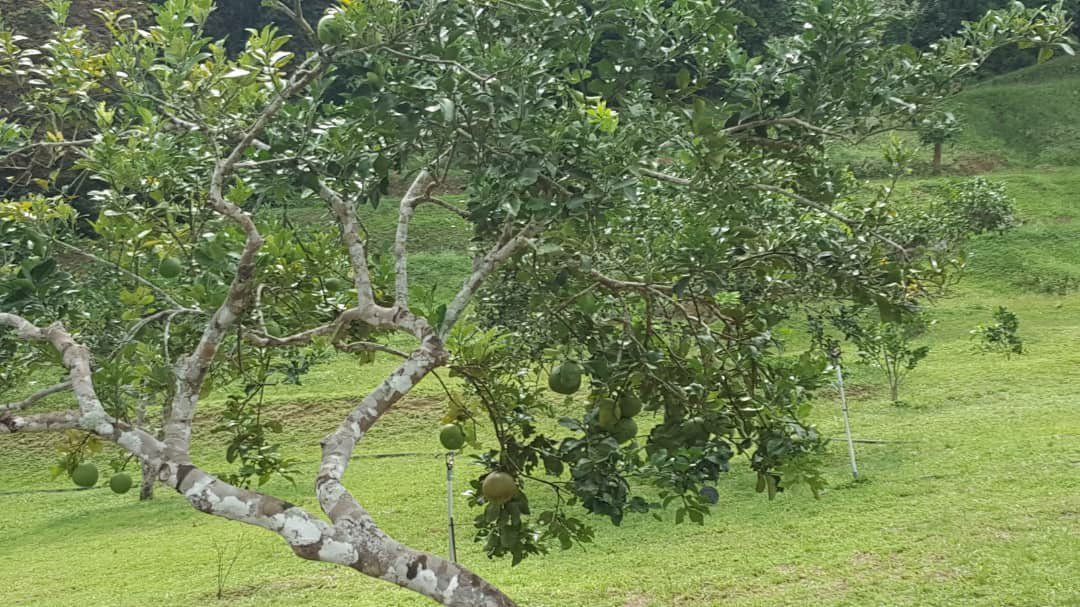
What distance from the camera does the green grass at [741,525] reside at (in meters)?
8.68

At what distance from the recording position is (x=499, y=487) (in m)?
4.14

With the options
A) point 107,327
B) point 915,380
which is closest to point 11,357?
point 107,327

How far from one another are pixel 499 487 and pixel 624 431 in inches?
23.5

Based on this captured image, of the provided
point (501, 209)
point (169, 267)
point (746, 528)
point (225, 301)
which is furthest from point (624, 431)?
point (746, 528)

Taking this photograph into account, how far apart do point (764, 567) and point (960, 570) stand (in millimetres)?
1780

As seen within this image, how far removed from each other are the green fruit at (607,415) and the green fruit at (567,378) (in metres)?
0.24

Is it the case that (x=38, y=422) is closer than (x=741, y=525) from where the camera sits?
Yes

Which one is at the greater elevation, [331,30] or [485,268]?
[331,30]

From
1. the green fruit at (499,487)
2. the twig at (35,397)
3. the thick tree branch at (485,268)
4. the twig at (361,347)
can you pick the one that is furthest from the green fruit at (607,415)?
the twig at (35,397)

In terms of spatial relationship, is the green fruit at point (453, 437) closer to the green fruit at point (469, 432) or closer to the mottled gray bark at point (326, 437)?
the green fruit at point (469, 432)

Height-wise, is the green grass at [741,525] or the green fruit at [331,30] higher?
the green fruit at [331,30]

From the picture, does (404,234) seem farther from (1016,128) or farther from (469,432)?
(1016,128)

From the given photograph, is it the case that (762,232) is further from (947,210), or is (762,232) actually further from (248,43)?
(947,210)

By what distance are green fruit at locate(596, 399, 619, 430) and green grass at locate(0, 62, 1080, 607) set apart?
51.9 inches
